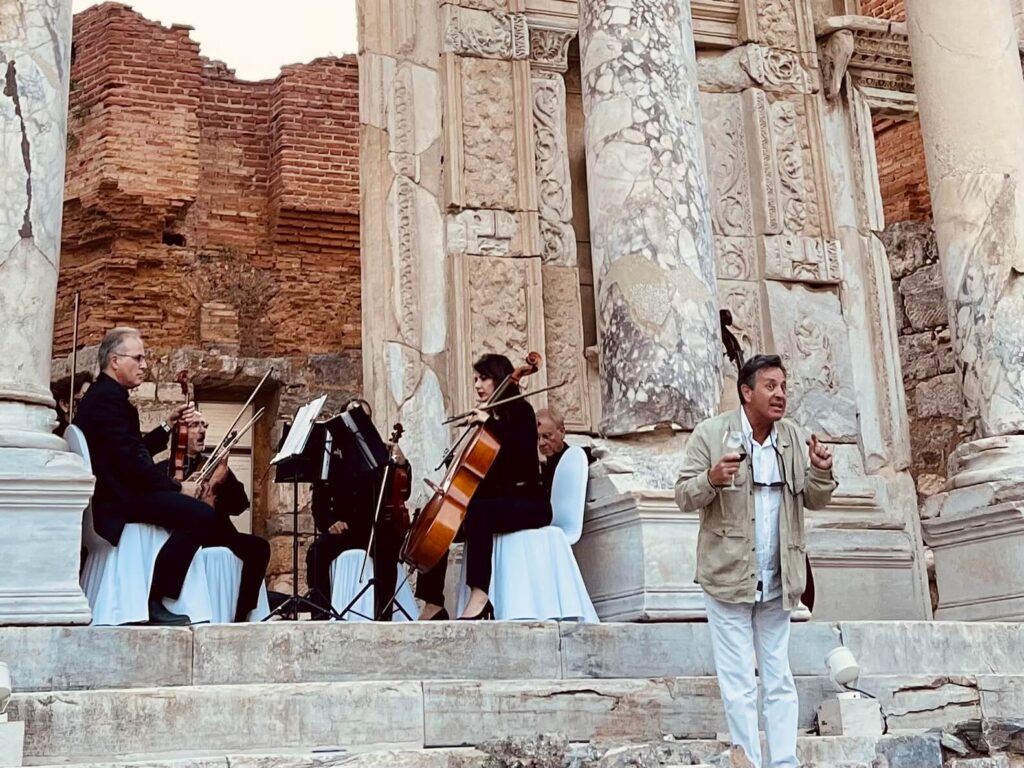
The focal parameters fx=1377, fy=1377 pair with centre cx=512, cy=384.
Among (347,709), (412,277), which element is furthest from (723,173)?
(347,709)

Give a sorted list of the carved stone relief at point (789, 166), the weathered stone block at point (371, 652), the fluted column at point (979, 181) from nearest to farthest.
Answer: the weathered stone block at point (371, 652) < the fluted column at point (979, 181) < the carved stone relief at point (789, 166)

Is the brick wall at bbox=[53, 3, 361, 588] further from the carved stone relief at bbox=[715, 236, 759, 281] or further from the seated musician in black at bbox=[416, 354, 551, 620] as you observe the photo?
the seated musician in black at bbox=[416, 354, 551, 620]

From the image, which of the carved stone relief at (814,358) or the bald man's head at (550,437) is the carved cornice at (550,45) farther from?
the bald man's head at (550,437)

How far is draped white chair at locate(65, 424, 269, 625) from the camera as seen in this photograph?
21.0 ft

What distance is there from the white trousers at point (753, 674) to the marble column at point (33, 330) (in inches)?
111

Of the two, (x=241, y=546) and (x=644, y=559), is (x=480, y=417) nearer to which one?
(x=644, y=559)

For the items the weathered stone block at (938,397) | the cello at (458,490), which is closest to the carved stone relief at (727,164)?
the cello at (458,490)

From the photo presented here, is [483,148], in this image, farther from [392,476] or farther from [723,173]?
[392,476]

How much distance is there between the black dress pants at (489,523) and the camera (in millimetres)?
7320

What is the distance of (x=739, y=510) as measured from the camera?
5422mm

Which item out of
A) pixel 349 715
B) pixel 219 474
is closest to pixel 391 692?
pixel 349 715

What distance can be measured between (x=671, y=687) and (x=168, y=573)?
2.43 meters

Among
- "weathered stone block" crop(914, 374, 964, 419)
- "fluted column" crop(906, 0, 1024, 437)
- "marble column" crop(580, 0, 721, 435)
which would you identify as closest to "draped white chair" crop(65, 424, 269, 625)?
"marble column" crop(580, 0, 721, 435)

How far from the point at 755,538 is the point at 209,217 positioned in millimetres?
13802
